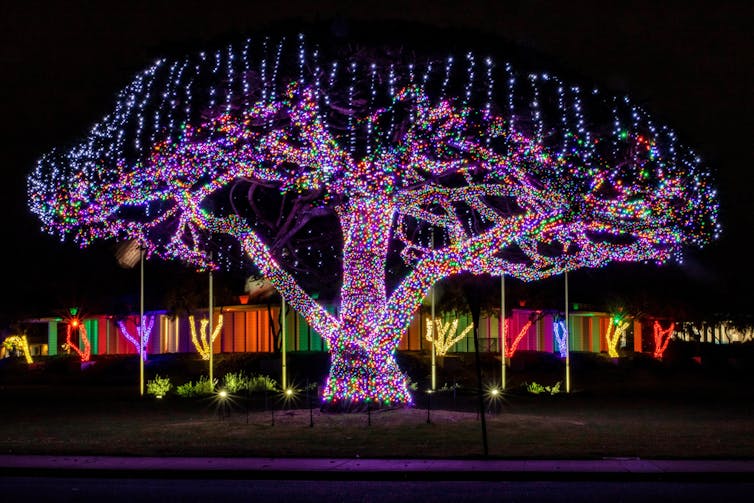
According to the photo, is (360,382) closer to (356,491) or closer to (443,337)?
(356,491)

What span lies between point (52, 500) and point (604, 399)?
20923 millimetres

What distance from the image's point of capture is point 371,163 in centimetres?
2133

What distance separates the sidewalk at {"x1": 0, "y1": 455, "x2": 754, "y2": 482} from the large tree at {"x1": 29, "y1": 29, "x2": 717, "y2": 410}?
719 centimetres

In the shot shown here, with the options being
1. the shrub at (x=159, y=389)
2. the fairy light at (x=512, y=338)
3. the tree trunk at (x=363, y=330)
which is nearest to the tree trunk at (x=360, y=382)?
the tree trunk at (x=363, y=330)

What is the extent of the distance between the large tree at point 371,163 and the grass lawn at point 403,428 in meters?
2.62

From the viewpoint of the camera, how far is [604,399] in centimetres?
3028

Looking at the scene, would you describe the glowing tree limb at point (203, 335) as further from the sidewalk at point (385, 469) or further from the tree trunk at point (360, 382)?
the sidewalk at point (385, 469)

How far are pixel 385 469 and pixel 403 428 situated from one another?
547cm

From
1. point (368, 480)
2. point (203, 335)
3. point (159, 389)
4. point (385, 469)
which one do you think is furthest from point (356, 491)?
point (203, 335)

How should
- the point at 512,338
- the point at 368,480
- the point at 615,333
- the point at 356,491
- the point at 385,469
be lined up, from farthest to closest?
the point at 615,333 < the point at 512,338 < the point at 385,469 < the point at 368,480 < the point at 356,491

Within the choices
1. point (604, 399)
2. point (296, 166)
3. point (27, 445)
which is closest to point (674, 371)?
point (604, 399)

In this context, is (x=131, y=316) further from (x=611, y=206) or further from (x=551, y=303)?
(x=611, y=206)

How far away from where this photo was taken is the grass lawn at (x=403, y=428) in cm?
1688

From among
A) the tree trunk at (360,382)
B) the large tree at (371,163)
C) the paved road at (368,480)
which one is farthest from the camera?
the tree trunk at (360,382)
